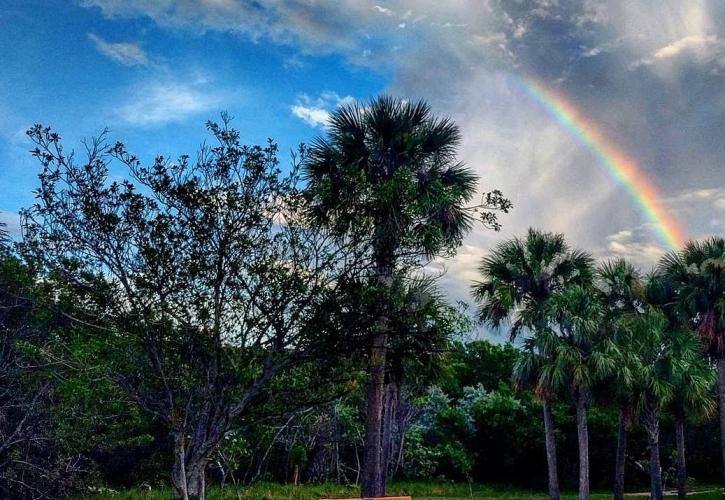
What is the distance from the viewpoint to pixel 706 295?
2456 cm

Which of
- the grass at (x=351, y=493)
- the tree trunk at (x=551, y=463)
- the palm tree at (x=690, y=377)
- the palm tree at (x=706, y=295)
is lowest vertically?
the grass at (x=351, y=493)

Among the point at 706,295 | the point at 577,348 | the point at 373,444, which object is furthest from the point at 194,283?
the point at 706,295

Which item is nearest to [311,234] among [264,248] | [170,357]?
[264,248]

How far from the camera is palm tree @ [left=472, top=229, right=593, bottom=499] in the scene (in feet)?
73.8

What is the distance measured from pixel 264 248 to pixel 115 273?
7.18 ft

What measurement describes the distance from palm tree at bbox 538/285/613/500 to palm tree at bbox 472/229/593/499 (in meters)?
1.05

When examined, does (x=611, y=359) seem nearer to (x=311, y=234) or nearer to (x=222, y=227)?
Answer: (x=311, y=234)

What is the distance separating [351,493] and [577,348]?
30.6ft

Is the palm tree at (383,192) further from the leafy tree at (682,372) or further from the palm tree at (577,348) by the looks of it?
the leafy tree at (682,372)

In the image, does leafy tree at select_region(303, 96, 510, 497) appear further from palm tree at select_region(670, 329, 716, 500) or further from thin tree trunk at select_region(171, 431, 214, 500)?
palm tree at select_region(670, 329, 716, 500)

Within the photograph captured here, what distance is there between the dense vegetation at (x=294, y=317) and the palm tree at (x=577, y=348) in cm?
7

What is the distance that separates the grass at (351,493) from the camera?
63.9 feet

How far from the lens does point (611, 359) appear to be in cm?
2050

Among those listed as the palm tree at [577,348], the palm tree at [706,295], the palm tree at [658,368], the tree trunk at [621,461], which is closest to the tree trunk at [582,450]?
the palm tree at [577,348]
